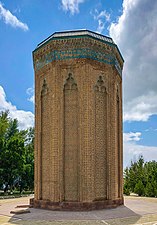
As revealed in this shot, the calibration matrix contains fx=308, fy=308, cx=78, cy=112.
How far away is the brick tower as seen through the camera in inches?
491

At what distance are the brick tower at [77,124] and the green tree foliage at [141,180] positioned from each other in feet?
28.2

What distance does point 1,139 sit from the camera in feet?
79.3

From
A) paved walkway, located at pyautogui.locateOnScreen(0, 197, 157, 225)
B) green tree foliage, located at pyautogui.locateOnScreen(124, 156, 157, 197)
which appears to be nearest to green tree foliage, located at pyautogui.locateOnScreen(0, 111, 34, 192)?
green tree foliage, located at pyautogui.locateOnScreen(124, 156, 157, 197)

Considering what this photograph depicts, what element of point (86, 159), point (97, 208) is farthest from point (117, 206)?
point (86, 159)

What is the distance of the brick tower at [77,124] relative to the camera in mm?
12461

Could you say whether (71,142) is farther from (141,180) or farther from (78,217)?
(141,180)

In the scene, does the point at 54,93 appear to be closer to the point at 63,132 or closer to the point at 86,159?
the point at 63,132

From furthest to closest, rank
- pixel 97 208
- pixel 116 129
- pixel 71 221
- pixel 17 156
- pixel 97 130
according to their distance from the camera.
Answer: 1. pixel 17 156
2. pixel 116 129
3. pixel 97 130
4. pixel 97 208
5. pixel 71 221

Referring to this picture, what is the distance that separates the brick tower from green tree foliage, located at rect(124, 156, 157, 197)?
8.60 metres

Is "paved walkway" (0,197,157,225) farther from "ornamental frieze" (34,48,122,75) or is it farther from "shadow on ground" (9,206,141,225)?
"ornamental frieze" (34,48,122,75)

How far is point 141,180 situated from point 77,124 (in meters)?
14.8

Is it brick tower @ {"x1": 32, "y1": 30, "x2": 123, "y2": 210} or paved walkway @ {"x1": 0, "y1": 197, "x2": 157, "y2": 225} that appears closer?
paved walkway @ {"x1": 0, "y1": 197, "x2": 157, "y2": 225}

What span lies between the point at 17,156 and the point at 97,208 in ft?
43.1

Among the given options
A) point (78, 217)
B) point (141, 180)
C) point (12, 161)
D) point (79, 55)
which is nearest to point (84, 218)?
point (78, 217)
